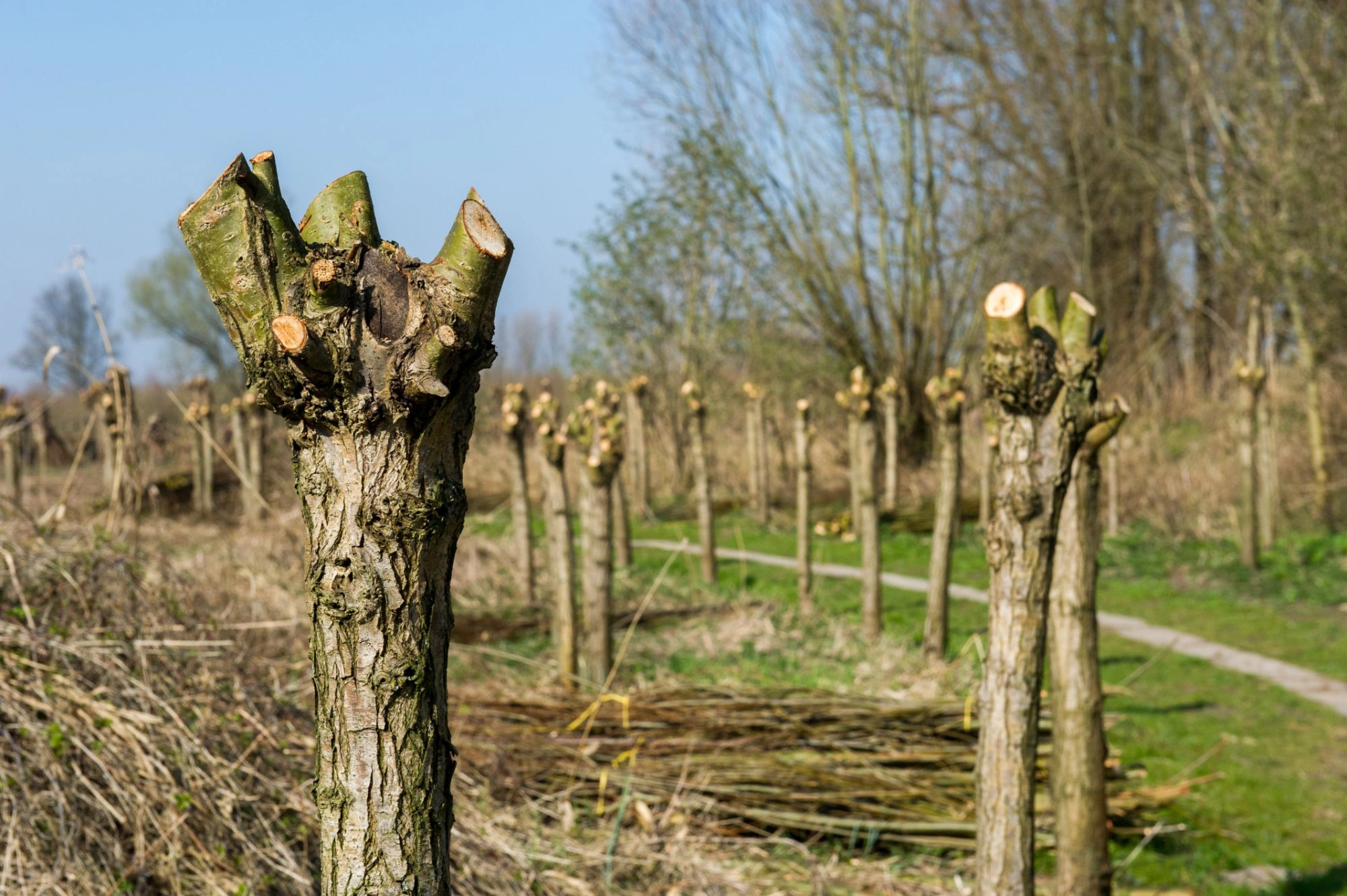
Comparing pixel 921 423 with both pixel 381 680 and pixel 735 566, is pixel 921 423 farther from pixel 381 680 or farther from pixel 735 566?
pixel 381 680

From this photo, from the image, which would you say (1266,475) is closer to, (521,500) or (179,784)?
(521,500)

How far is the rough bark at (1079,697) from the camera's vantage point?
13.4 feet

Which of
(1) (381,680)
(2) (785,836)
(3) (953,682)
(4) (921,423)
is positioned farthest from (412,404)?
(4) (921,423)

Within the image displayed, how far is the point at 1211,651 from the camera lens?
8.73m

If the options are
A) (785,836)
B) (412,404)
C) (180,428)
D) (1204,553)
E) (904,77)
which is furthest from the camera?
(180,428)

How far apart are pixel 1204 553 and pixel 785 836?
9132 millimetres

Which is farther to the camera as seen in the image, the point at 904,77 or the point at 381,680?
the point at 904,77

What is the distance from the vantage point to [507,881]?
3584mm

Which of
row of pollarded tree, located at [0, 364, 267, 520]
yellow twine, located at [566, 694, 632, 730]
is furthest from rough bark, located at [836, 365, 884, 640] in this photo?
row of pollarded tree, located at [0, 364, 267, 520]

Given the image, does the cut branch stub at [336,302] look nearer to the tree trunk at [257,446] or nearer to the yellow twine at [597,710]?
the yellow twine at [597,710]

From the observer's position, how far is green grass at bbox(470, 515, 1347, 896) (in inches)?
201

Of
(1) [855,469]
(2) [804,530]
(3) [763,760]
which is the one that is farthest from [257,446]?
(3) [763,760]

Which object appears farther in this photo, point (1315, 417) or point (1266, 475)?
point (1315, 417)

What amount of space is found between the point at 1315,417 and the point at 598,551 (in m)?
9.96
